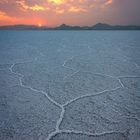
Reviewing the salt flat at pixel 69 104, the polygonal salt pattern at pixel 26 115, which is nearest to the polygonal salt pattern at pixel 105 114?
the salt flat at pixel 69 104

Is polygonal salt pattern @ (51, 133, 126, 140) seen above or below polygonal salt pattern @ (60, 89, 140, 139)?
above

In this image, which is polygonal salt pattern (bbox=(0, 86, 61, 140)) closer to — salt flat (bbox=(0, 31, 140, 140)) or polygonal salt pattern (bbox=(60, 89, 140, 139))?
salt flat (bbox=(0, 31, 140, 140))

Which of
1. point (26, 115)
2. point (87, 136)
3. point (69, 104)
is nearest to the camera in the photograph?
point (87, 136)

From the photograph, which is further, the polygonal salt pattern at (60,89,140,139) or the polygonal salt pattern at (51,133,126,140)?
the polygonal salt pattern at (60,89,140,139)

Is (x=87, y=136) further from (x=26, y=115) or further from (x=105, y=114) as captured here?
(x=26, y=115)

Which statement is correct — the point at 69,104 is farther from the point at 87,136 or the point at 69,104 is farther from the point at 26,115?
the point at 87,136

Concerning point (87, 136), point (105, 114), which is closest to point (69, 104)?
point (105, 114)

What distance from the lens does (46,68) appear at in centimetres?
269

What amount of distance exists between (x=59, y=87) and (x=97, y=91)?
35 cm

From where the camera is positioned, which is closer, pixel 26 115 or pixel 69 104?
pixel 26 115

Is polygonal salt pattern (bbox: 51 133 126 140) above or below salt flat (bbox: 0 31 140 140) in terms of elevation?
above

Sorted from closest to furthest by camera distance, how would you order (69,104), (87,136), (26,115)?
(87,136)
(26,115)
(69,104)

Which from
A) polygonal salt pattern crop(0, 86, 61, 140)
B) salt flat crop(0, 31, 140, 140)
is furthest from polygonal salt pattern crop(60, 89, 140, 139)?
polygonal salt pattern crop(0, 86, 61, 140)

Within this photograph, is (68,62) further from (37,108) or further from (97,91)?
(37,108)
